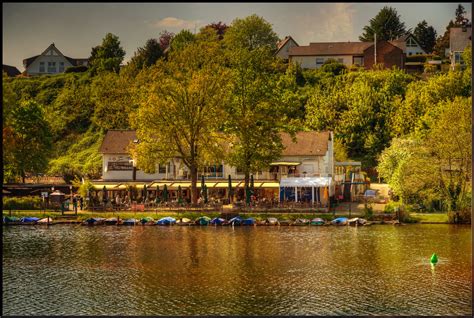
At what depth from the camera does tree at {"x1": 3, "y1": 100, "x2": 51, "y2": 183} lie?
93.4m

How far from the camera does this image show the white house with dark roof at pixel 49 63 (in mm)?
172750

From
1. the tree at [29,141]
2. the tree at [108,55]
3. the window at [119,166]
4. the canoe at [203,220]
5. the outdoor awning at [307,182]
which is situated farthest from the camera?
the tree at [108,55]

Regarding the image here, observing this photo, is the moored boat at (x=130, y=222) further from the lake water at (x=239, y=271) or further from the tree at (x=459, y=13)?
the tree at (x=459, y=13)

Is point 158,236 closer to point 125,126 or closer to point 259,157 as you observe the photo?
point 259,157

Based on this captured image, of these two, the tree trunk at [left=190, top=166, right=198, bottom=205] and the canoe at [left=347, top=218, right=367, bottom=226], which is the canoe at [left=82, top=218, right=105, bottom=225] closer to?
the tree trunk at [left=190, top=166, right=198, bottom=205]

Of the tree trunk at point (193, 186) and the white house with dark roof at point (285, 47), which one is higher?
the white house with dark roof at point (285, 47)

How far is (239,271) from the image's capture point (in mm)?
49000

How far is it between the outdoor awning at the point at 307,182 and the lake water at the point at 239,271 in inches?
364

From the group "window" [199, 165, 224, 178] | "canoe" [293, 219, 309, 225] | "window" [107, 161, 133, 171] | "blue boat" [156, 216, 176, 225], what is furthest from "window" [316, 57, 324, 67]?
"blue boat" [156, 216, 176, 225]

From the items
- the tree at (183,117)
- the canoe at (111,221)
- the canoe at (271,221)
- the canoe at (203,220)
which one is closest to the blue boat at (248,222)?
the canoe at (271,221)

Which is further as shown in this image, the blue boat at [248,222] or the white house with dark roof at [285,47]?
the white house with dark roof at [285,47]

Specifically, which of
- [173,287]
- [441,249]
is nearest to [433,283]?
[441,249]

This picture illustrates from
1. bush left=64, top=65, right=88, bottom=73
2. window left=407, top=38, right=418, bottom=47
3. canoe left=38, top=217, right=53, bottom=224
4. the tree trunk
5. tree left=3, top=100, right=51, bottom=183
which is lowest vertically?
canoe left=38, top=217, right=53, bottom=224

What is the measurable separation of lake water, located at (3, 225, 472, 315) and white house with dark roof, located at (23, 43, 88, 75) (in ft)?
363
